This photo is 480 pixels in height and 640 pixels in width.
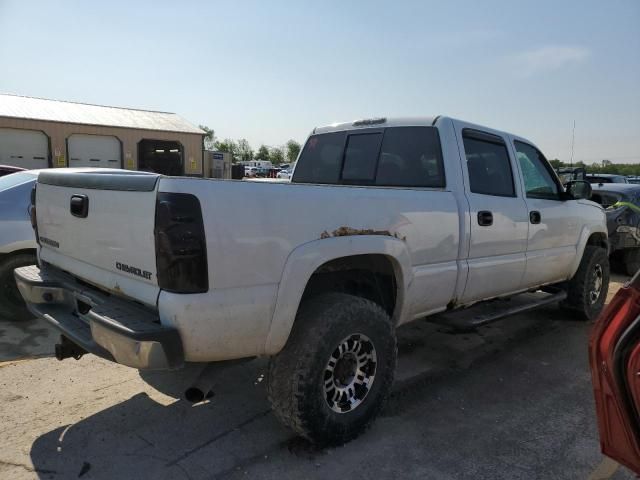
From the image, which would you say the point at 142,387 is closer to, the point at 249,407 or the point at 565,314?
the point at 249,407

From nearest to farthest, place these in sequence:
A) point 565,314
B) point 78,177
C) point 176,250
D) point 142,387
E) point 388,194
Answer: point 176,250, point 78,177, point 388,194, point 142,387, point 565,314

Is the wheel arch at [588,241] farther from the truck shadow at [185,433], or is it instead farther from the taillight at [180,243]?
the taillight at [180,243]

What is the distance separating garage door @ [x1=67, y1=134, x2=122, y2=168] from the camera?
27578 mm

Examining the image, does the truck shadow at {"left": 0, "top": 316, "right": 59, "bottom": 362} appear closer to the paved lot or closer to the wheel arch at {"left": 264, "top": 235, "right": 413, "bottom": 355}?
the paved lot

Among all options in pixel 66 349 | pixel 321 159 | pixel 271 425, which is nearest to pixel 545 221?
pixel 321 159

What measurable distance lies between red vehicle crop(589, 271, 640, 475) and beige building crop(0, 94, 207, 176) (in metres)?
29.5

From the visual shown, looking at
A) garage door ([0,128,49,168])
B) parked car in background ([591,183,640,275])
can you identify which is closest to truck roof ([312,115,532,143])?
parked car in background ([591,183,640,275])

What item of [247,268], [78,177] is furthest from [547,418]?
[78,177]

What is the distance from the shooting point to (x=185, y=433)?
3129 millimetres

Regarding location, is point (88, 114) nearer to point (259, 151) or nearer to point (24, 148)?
point (24, 148)

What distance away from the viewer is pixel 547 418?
3.46 metres

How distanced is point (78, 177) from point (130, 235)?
709 mm

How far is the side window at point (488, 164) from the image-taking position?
4.06 meters

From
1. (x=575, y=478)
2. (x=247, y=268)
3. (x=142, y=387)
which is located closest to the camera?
(x=247, y=268)
